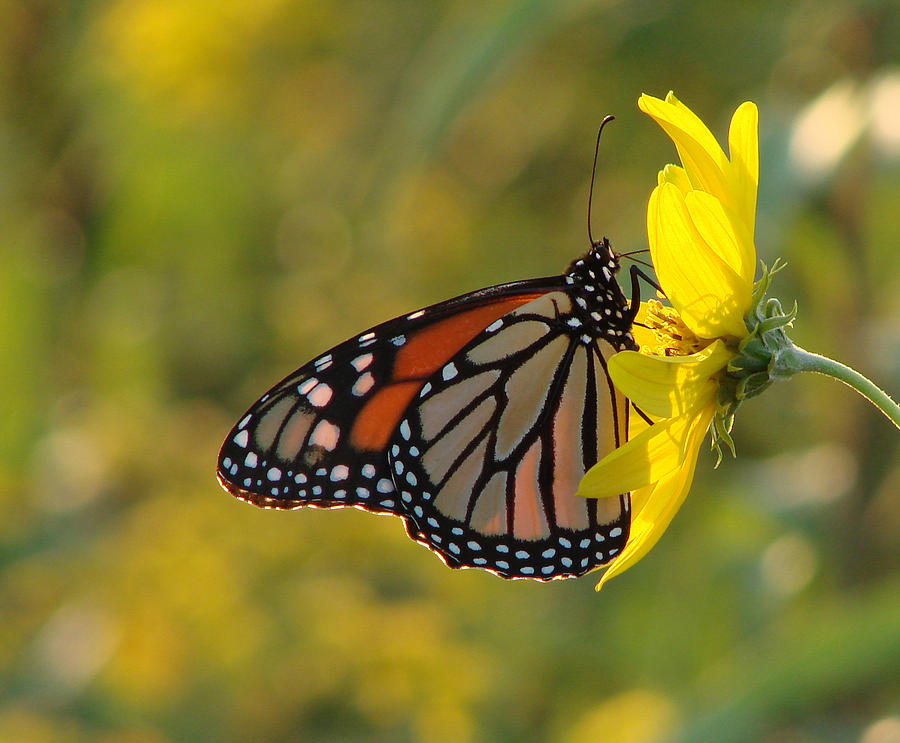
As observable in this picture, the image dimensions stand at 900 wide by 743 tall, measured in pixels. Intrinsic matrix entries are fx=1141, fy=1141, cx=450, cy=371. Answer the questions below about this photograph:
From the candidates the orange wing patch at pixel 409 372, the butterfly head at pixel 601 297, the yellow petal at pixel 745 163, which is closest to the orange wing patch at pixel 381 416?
the orange wing patch at pixel 409 372

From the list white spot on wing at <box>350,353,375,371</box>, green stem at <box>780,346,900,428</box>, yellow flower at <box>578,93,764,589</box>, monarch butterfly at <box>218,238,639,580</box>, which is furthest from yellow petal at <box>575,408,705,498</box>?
white spot on wing at <box>350,353,375,371</box>

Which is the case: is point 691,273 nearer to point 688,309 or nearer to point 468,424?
point 688,309

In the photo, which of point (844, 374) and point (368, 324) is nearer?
point (844, 374)

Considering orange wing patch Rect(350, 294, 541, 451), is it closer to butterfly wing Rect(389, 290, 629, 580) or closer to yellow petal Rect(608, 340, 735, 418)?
butterfly wing Rect(389, 290, 629, 580)

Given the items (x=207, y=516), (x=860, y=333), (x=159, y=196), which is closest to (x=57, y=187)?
(x=159, y=196)

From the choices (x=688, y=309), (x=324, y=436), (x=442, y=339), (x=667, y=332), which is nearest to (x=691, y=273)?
(x=688, y=309)
